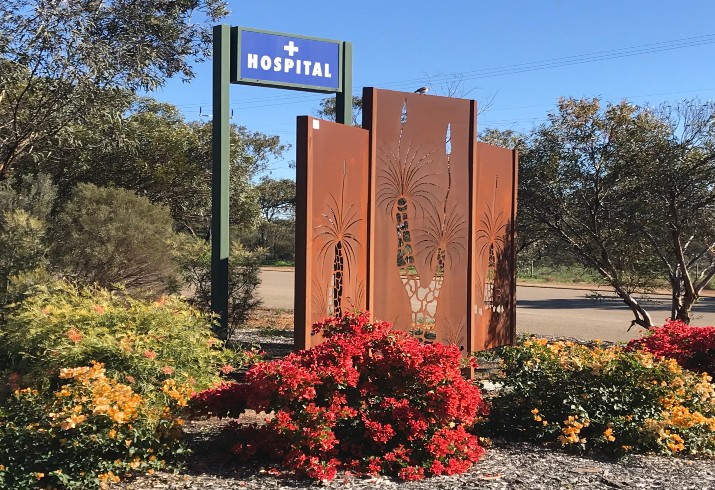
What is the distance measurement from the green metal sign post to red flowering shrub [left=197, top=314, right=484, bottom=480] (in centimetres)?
326

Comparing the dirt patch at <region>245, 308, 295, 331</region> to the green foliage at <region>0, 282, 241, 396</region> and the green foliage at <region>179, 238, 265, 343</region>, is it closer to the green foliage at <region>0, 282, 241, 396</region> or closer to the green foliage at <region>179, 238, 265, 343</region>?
the green foliage at <region>179, 238, 265, 343</region>

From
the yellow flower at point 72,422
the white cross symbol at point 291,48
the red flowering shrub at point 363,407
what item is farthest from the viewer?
the white cross symbol at point 291,48

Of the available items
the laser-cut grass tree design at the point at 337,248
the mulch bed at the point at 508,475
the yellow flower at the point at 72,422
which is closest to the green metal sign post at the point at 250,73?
the laser-cut grass tree design at the point at 337,248

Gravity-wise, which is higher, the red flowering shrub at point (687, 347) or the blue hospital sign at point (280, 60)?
the blue hospital sign at point (280, 60)

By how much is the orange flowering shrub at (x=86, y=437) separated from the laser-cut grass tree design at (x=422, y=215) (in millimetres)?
3344

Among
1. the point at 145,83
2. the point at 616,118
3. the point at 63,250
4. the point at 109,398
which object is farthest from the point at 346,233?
the point at 616,118

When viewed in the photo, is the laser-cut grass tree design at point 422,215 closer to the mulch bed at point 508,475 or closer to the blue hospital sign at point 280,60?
the blue hospital sign at point 280,60

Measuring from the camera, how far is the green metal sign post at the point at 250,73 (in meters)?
7.63

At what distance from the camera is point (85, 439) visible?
4062 millimetres

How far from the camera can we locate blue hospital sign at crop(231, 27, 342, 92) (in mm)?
7656

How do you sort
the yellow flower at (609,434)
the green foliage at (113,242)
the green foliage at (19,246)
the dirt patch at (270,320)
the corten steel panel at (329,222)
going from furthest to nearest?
the dirt patch at (270,320), the green foliage at (113,242), the green foliage at (19,246), the corten steel panel at (329,222), the yellow flower at (609,434)

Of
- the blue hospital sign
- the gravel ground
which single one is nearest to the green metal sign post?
the blue hospital sign

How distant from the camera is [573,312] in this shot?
18.7 metres

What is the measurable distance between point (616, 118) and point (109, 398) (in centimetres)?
851
